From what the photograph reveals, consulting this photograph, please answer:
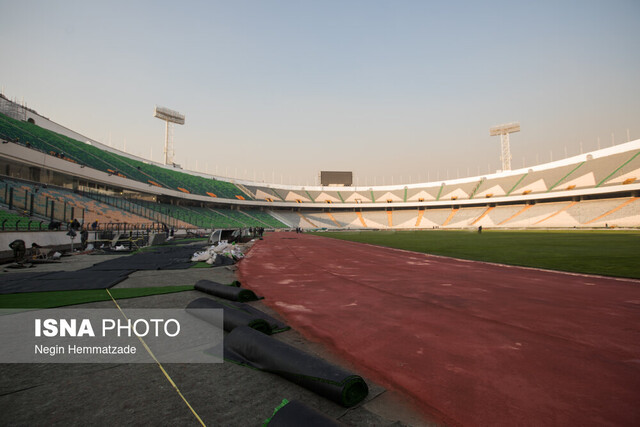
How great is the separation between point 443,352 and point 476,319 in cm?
162

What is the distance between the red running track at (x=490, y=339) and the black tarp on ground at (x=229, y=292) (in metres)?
0.39

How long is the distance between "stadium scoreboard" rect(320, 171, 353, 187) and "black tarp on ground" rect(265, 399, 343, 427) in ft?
255

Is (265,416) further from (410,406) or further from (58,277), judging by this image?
(58,277)

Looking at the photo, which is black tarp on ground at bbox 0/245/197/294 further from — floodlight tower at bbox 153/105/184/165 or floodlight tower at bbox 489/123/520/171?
floodlight tower at bbox 489/123/520/171

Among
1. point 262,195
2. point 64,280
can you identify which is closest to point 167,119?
point 262,195

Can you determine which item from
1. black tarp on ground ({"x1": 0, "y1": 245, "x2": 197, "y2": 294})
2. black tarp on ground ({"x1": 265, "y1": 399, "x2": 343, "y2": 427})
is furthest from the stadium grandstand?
black tarp on ground ({"x1": 265, "y1": 399, "x2": 343, "y2": 427})

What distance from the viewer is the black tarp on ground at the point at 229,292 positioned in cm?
539

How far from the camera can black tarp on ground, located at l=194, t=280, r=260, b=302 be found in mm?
5391

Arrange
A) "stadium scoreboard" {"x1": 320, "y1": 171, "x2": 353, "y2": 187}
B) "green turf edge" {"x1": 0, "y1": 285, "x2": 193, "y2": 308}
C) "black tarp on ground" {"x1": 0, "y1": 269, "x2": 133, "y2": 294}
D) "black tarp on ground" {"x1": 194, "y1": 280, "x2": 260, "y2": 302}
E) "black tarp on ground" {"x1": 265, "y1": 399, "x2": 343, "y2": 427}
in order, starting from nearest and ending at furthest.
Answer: "black tarp on ground" {"x1": 265, "y1": 399, "x2": 343, "y2": 427}
"green turf edge" {"x1": 0, "y1": 285, "x2": 193, "y2": 308}
"black tarp on ground" {"x1": 194, "y1": 280, "x2": 260, "y2": 302}
"black tarp on ground" {"x1": 0, "y1": 269, "x2": 133, "y2": 294}
"stadium scoreboard" {"x1": 320, "y1": 171, "x2": 353, "y2": 187}

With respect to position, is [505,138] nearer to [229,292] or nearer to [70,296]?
[229,292]

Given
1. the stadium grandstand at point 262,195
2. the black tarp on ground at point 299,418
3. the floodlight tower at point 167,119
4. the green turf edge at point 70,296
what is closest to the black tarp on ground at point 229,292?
the green turf edge at point 70,296

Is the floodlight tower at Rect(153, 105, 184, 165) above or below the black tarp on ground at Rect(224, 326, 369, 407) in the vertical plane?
above

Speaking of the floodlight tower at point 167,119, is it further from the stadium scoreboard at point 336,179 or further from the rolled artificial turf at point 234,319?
the rolled artificial turf at point 234,319

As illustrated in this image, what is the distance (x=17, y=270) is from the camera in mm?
9047
